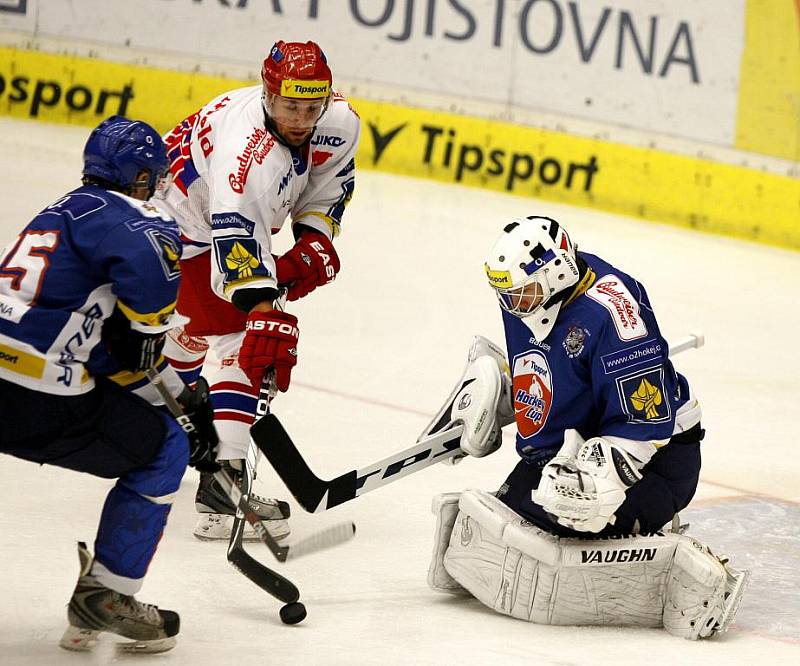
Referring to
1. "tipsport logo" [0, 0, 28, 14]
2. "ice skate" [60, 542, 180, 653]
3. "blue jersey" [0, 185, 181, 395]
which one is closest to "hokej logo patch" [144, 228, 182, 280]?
"blue jersey" [0, 185, 181, 395]

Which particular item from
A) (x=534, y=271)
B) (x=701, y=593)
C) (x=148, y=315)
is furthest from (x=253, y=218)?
(x=701, y=593)

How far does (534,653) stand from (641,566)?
35 centimetres

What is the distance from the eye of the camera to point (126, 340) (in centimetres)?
278

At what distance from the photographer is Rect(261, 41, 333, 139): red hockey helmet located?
11.5ft

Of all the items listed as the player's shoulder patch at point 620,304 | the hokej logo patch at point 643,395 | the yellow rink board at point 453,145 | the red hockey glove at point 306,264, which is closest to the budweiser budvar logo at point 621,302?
the player's shoulder patch at point 620,304

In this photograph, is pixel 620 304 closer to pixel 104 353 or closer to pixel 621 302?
pixel 621 302

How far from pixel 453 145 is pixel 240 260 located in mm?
4548

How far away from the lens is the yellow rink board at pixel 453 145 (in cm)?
765

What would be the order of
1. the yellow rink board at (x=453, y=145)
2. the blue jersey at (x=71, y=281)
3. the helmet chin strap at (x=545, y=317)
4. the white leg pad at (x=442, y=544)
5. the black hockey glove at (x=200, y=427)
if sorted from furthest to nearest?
the yellow rink board at (x=453, y=145)
the white leg pad at (x=442, y=544)
the helmet chin strap at (x=545, y=317)
the black hockey glove at (x=200, y=427)
the blue jersey at (x=71, y=281)

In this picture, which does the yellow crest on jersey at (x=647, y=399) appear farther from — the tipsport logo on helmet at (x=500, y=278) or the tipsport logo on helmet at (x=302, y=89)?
the tipsport logo on helmet at (x=302, y=89)

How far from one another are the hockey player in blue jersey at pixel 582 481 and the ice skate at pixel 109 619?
2.44 feet

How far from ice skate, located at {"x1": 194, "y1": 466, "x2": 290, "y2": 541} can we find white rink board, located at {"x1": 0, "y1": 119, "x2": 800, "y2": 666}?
5 cm

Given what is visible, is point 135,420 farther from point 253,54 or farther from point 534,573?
point 253,54

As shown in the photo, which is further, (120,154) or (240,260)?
(240,260)
